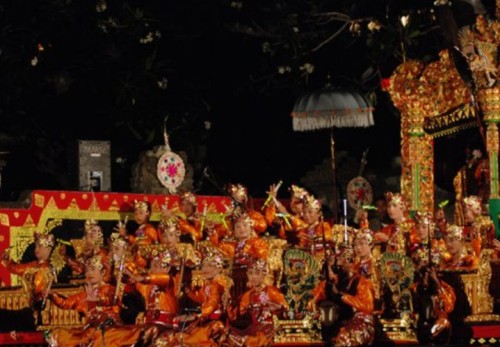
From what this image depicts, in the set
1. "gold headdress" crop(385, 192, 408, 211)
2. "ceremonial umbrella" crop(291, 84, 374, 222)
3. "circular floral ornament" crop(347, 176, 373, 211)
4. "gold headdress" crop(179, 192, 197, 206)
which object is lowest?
"gold headdress" crop(385, 192, 408, 211)

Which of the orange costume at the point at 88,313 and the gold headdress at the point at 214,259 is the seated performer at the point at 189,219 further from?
the gold headdress at the point at 214,259

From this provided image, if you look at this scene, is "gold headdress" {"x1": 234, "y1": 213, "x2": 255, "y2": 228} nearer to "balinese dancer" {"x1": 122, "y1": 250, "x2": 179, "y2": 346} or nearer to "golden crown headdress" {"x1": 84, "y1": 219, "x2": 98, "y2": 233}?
"balinese dancer" {"x1": 122, "y1": 250, "x2": 179, "y2": 346}

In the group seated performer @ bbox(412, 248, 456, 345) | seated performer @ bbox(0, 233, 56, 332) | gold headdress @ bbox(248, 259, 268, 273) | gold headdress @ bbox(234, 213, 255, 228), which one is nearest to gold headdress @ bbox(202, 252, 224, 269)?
gold headdress @ bbox(248, 259, 268, 273)

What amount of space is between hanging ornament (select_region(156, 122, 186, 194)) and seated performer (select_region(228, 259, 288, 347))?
6.50 meters

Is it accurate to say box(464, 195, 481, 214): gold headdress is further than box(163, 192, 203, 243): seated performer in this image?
No

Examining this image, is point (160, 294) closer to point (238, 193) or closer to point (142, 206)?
point (142, 206)

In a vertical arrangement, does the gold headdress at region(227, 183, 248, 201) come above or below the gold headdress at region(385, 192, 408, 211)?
above

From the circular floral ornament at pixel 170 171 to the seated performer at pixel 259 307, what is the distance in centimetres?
650

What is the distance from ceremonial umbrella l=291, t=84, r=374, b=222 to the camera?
26.3 metres

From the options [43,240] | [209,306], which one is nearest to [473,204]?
[209,306]

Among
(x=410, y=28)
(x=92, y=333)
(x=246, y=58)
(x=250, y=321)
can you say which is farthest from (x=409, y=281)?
(x=246, y=58)

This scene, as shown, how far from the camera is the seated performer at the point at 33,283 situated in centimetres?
2178

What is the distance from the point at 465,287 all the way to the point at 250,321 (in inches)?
99.9

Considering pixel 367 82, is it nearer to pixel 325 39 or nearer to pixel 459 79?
pixel 325 39
